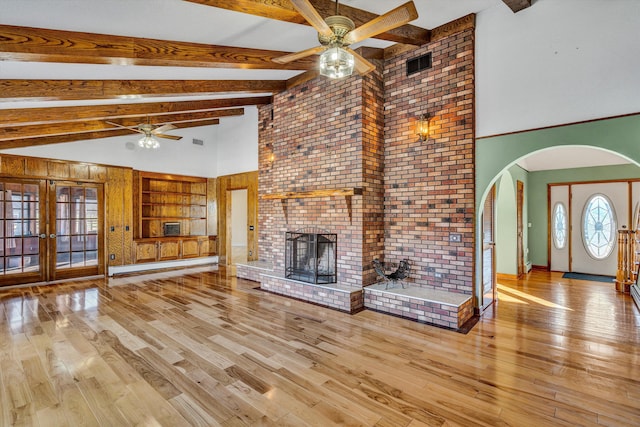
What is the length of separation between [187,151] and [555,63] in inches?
323

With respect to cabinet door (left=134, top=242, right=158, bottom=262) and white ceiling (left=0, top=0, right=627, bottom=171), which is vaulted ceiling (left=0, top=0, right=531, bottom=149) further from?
cabinet door (left=134, top=242, right=158, bottom=262)

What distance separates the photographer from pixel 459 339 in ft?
11.6

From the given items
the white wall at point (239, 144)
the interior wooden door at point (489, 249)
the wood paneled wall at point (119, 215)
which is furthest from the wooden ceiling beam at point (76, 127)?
the interior wooden door at point (489, 249)

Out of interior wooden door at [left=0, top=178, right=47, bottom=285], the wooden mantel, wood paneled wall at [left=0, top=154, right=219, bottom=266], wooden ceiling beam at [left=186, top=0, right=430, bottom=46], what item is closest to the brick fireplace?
the wooden mantel

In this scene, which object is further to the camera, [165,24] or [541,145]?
[541,145]

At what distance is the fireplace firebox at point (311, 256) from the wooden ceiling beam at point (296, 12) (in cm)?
301

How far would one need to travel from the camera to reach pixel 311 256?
5266 mm

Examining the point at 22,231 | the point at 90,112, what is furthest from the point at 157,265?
the point at 90,112

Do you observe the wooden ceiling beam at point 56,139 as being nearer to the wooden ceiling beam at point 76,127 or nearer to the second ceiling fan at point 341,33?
the wooden ceiling beam at point 76,127

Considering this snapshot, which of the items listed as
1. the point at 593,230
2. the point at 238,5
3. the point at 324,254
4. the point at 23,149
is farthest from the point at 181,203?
the point at 593,230

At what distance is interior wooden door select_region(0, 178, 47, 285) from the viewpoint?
6105mm

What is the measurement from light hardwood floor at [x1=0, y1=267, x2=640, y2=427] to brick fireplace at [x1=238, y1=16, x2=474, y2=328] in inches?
29.2

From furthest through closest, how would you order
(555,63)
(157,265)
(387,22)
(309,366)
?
(157,265), (555,63), (309,366), (387,22)

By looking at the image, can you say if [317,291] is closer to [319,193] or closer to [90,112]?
[319,193]
